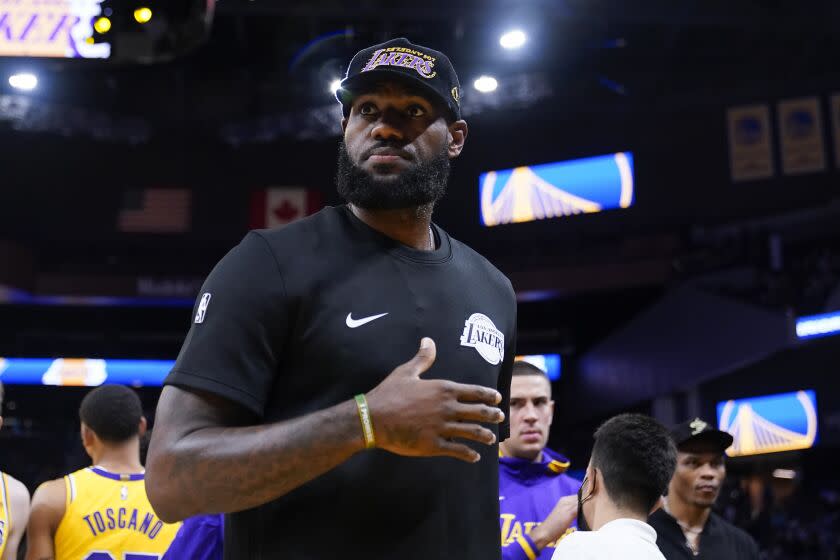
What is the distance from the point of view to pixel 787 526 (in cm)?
1570

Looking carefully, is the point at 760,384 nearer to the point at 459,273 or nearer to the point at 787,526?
the point at 787,526

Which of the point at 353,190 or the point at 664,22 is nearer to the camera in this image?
the point at 353,190

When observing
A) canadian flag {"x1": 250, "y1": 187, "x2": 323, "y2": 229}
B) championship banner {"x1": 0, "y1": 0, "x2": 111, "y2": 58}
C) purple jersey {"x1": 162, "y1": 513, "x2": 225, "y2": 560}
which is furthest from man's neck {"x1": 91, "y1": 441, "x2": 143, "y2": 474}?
canadian flag {"x1": 250, "y1": 187, "x2": 323, "y2": 229}

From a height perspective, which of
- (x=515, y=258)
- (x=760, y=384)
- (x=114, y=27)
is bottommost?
(x=760, y=384)

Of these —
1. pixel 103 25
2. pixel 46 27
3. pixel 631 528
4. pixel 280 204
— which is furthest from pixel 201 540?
pixel 280 204

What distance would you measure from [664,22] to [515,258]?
5.12 meters

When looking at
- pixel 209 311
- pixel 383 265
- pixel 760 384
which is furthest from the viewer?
pixel 760 384

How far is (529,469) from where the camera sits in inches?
185

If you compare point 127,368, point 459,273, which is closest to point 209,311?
point 459,273

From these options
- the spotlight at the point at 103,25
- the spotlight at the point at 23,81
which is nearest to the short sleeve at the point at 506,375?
the spotlight at the point at 103,25

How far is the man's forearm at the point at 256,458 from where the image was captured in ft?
5.17

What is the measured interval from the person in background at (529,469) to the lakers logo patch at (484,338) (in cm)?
242

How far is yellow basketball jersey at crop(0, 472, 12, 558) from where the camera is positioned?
4.75 meters

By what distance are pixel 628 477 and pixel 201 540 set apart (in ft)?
5.25
